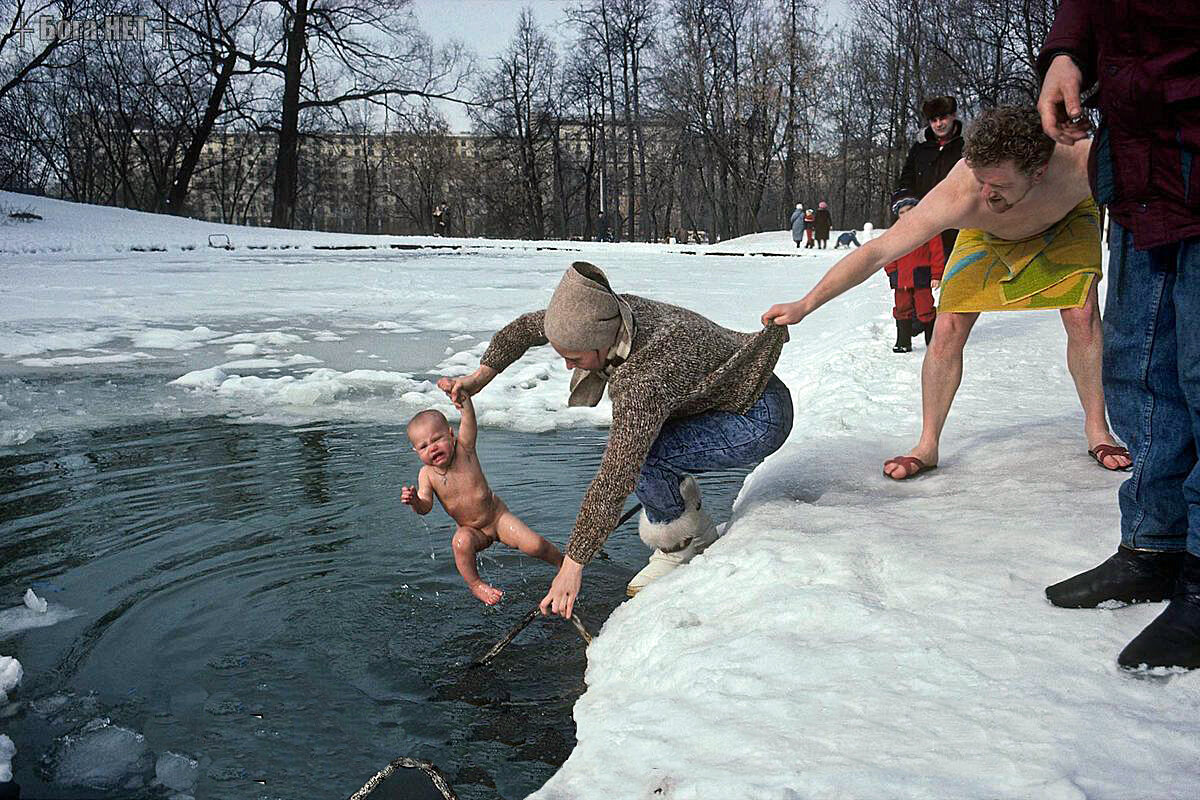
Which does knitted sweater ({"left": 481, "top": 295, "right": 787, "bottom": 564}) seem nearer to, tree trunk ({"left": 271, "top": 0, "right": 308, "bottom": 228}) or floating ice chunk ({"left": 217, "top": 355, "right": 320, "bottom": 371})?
floating ice chunk ({"left": 217, "top": 355, "right": 320, "bottom": 371})

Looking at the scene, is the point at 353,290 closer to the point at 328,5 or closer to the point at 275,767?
the point at 275,767

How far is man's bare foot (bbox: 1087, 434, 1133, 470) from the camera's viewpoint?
11.6 feet

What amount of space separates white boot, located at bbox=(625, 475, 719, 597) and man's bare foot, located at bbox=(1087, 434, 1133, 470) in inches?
57.3

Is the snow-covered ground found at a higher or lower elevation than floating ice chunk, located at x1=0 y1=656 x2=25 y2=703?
higher

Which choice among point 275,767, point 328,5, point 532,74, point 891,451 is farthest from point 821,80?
point 275,767

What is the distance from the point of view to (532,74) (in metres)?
44.4

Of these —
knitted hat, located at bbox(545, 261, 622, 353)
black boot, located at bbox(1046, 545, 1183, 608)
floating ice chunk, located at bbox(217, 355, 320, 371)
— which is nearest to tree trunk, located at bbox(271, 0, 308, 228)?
floating ice chunk, located at bbox(217, 355, 320, 371)

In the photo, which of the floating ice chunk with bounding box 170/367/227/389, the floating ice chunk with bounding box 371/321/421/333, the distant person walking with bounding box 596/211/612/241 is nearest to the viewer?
the floating ice chunk with bounding box 170/367/227/389

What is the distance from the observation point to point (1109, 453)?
361cm

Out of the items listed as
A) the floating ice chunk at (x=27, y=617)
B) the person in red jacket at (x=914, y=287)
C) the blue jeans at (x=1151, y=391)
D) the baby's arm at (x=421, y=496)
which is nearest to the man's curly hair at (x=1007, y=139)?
the blue jeans at (x=1151, y=391)

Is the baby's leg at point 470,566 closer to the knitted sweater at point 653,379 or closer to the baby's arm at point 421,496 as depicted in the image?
the baby's arm at point 421,496

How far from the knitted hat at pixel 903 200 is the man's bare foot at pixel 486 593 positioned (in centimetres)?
457

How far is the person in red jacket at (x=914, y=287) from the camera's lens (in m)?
6.78

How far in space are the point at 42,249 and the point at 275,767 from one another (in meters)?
20.6
